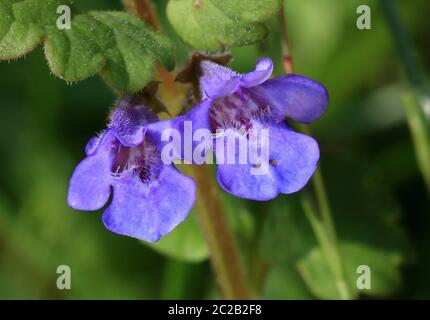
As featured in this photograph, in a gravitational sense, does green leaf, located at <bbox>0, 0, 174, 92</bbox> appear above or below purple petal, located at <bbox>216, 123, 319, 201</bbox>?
above

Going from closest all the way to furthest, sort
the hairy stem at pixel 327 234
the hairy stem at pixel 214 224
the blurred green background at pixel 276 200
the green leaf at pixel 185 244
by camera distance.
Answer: the hairy stem at pixel 214 224 < the hairy stem at pixel 327 234 < the green leaf at pixel 185 244 < the blurred green background at pixel 276 200

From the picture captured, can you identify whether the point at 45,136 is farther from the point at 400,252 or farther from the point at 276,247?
the point at 400,252

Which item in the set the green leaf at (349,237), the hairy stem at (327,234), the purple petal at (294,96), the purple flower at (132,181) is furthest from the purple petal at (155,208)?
the green leaf at (349,237)

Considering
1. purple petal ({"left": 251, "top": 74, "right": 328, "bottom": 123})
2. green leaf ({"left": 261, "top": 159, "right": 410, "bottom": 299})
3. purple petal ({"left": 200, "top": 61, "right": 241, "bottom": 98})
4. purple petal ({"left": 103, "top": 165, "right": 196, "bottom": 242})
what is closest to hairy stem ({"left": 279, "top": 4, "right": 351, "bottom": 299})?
green leaf ({"left": 261, "top": 159, "right": 410, "bottom": 299})

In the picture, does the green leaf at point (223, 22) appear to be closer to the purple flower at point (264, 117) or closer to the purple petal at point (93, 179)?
the purple flower at point (264, 117)

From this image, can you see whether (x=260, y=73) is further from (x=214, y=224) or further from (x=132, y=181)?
(x=214, y=224)

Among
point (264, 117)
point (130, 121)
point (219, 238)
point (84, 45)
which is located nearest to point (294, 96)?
point (264, 117)

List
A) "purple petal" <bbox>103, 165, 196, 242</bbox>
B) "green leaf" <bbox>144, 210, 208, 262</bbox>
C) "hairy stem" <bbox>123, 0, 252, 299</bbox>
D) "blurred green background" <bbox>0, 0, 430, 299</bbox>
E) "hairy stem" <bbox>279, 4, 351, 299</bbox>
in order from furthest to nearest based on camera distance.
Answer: "blurred green background" <bbox>0, 0, 430, 299</bbox> → "green leaf" <bbox>144, 210, 208, 262</bbox> → "hairy stem" <bbox>279, 4, 351, 299</bbox> → "hairy stem" <bbox>123, 0, 252, 299</bbox> → "purple petal" <bbox>103, 165, 196, 242</bbox>

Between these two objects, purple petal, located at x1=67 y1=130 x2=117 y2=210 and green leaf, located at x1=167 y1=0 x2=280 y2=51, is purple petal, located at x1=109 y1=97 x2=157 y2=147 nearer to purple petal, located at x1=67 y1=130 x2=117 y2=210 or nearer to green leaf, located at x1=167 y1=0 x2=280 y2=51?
purple petal, located at x1=67 y1=130 x2=117 y2=210

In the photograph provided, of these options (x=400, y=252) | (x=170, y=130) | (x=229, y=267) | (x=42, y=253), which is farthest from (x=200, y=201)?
(x=42, y=253)
